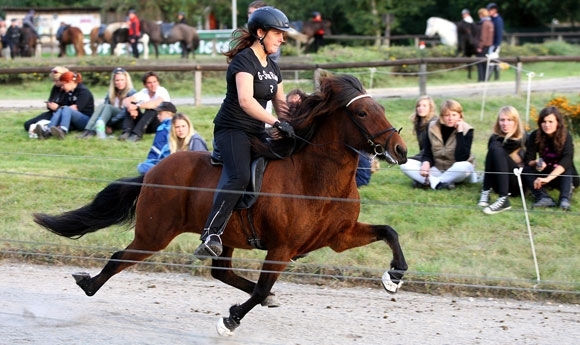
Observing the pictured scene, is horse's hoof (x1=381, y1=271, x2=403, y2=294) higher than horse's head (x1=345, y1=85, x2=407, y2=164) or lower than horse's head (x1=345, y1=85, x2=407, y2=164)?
lower

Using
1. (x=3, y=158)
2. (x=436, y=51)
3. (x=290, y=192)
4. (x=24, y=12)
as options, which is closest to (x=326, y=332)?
(x=290, y=192)

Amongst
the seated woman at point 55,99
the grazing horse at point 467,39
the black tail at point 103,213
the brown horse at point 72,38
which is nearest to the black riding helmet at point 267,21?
the black tail at point 103,213

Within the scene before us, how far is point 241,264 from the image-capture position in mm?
8984

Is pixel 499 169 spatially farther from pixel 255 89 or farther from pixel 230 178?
pixel 230 178

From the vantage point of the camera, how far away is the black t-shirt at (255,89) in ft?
21.8

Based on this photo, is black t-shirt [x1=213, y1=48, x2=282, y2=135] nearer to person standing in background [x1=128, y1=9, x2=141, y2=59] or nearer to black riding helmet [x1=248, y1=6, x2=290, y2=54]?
black riding helmet [x1=248, y1=6, x2=290, y2=54]

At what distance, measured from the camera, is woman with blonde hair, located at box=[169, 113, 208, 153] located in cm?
1051

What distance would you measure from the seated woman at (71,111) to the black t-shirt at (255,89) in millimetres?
7694

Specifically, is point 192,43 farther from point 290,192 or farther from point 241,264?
point 290,192

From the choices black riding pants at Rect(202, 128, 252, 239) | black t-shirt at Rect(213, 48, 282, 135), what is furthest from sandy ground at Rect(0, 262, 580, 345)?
black t-shirt at Rect(213, 48, 282, 135)

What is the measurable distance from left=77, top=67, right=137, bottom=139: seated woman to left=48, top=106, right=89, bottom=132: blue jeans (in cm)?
16

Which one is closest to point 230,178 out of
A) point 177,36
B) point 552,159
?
point 552,159

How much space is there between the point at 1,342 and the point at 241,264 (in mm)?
2834

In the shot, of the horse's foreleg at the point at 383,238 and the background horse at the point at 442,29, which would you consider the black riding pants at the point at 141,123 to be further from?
the background horse at the point at 442,29
